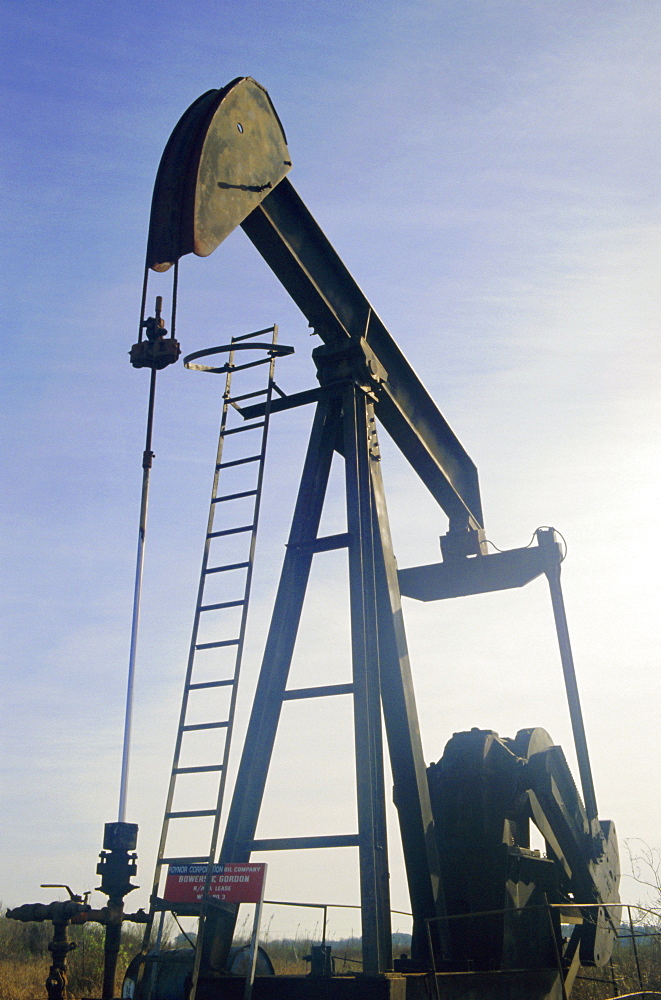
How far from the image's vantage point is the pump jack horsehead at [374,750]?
5023mm

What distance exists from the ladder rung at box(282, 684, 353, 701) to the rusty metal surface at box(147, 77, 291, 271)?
2797 millimetres

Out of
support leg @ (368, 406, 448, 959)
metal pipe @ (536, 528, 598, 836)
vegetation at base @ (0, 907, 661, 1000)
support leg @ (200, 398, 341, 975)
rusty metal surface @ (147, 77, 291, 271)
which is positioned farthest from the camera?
vegetation at base @ (0, 907, 661, 1000)

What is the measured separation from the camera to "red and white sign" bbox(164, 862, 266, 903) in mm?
4473

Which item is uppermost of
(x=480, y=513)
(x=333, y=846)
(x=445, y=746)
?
(x=480, y=513)

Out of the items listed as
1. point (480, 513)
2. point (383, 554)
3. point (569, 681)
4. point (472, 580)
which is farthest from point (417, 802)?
point (480, 513)

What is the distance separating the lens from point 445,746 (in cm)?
646

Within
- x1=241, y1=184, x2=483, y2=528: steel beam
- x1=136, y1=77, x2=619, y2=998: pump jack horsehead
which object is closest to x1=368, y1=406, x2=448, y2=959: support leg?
x1=136, y1=77, x2=619, y2=998: pump jack horsehead

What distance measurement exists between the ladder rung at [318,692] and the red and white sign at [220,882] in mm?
1221

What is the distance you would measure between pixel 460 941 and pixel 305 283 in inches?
182

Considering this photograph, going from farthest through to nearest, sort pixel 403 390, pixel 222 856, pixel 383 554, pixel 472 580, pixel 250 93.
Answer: pixel 472 580 → pixel 403 390 → pixel 383 554 → pixel 250 93 → pixel 222 856

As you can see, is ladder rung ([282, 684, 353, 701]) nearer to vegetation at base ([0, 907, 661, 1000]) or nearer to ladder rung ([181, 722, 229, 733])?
ladder rung ([181, 722, 229, 733])

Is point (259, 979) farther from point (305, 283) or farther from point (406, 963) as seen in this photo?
point (305, 283)

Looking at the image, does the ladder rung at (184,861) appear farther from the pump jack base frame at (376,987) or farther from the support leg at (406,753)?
the support leg at (406,753)

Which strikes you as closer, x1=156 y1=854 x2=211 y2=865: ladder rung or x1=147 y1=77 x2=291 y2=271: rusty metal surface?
x1=156 y1=854 x2=211 y2=865: ladder rung
